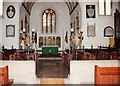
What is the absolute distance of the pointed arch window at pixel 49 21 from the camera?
28952mm

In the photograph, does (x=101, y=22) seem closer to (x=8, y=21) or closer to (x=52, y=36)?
(x=8, y=21)

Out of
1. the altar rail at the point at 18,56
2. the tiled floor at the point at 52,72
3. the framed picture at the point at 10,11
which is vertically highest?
the framed picture at the point at 10,11

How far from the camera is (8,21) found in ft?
57.2

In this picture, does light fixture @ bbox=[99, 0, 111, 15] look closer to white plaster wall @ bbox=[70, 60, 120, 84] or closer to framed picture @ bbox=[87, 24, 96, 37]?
framed picture @ bbox=[87, 24, 96, 37]

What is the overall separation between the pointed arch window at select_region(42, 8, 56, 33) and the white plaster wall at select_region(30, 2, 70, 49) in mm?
366

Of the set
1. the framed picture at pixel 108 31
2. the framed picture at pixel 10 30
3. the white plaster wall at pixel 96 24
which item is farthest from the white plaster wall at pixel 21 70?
the framed picture at pixel 108 31

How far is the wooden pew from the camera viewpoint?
21.6ft

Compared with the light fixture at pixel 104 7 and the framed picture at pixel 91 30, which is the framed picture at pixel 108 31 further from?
the light fixture at pixel 104 7

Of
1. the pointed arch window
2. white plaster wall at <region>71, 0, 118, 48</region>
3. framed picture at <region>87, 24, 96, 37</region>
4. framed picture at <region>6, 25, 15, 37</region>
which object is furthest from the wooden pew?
the pointed arch window

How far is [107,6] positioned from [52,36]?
1122cm

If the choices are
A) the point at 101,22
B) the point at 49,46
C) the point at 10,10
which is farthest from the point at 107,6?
the point at 49,46

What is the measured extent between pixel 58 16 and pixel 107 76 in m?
22.6

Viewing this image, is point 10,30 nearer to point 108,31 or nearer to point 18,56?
point 18,56

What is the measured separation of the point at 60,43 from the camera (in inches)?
1110
